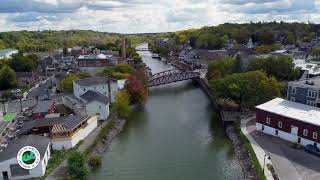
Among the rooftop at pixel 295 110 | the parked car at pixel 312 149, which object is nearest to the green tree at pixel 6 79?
the rooftop at pixel 295 110

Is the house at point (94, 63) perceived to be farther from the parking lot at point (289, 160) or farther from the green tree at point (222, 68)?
Answer: the parking lot at point (289, 160)

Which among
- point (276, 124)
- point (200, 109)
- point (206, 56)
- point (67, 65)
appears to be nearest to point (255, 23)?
point (206, 56)

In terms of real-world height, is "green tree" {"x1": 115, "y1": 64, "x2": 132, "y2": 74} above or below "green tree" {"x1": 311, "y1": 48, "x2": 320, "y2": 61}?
below

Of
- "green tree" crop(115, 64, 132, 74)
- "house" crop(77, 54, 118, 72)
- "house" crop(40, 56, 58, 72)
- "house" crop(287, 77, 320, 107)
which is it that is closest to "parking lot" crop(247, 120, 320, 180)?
Result: "house" crop(287, 77, 320, 107)

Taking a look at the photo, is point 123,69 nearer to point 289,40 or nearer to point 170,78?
point 170,78

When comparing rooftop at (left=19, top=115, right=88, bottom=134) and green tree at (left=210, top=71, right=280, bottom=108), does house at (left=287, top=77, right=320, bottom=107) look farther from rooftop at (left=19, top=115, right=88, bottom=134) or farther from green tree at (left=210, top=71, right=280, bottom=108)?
rooftop at (left=19, top=115, right=88, bottom=134)

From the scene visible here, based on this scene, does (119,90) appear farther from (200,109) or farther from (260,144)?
(260,144)

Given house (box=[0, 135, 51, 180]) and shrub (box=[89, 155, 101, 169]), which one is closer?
house (box=[0, 135, 51, 180])

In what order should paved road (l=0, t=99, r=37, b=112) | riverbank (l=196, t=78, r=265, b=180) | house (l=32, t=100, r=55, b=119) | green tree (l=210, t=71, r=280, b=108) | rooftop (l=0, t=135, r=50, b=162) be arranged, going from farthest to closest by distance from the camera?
paved road (l=0, t=99, r=37, b=112) → house (l=32, t=100, r=55, b=119) → green tree (l=210, t=71, r=280, b=108) → riverbank (l=196, t=78, r=265, b=180) → rooftop (l=0, t=135, r=50, b=162)
